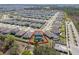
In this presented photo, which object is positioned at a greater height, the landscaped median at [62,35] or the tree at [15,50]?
the landscaped median at [62,35]

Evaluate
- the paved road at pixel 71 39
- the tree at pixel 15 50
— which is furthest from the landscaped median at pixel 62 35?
the tree at pixel 15 50

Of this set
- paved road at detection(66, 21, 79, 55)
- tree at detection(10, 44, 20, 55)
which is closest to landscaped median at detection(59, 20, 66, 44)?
paved road at detection(66, 21, 79, 55)

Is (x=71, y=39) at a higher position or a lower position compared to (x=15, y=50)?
higher

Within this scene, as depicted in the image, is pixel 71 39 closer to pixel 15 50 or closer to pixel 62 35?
pixel 62 35

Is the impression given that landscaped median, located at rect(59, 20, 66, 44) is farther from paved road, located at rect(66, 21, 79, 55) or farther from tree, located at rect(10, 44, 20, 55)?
tree, located at rect(10, 44, 20, 55)

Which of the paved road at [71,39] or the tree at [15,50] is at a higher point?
the paved road at [71,39]

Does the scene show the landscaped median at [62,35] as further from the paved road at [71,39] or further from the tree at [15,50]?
the tree at [15,50]

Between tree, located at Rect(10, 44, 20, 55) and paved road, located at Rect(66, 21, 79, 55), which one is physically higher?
paved road, located at Rect(66, 21, 79, 55)

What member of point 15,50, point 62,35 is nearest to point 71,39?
point 62,35
